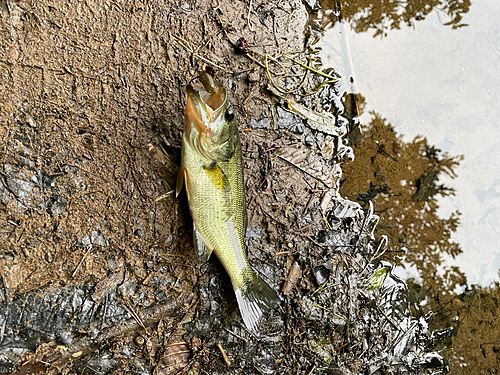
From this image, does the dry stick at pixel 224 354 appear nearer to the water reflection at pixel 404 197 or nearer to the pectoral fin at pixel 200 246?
the pectoral fin at pixel 200 246

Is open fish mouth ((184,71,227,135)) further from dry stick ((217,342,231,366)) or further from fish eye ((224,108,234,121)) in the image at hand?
dry stick ((217,342,231,366))

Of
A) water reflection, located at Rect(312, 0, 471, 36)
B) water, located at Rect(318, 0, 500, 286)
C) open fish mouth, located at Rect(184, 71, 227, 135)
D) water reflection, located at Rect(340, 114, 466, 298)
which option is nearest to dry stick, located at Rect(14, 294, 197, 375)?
open fish mouth, located at Rect(184, 71, 227, 135)

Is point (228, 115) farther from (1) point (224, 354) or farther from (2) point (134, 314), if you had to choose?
(1) point (224, 354)

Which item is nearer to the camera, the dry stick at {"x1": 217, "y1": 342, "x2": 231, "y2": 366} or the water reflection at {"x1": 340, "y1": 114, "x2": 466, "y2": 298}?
the dry stick at {"x1": 217, "y1": 342, "x2": 231, "y2": 366}

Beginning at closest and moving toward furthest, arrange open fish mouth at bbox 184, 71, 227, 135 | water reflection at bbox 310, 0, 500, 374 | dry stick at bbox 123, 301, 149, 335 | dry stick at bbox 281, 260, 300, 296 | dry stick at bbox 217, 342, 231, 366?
1. open fish mouth at bbox 184, 71, 227, 135
2. dry stick at bbox 123, 301, 149, 335
3. dry stick at bbox 217, 342, 231, 366
4. dry stick at bbox 281, 260, 300, 296
5. water reflection at bbox 310, 0, 500, 374

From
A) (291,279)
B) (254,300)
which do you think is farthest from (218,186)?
(291,279)

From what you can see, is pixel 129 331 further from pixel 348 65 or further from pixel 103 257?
pixel 348 65
